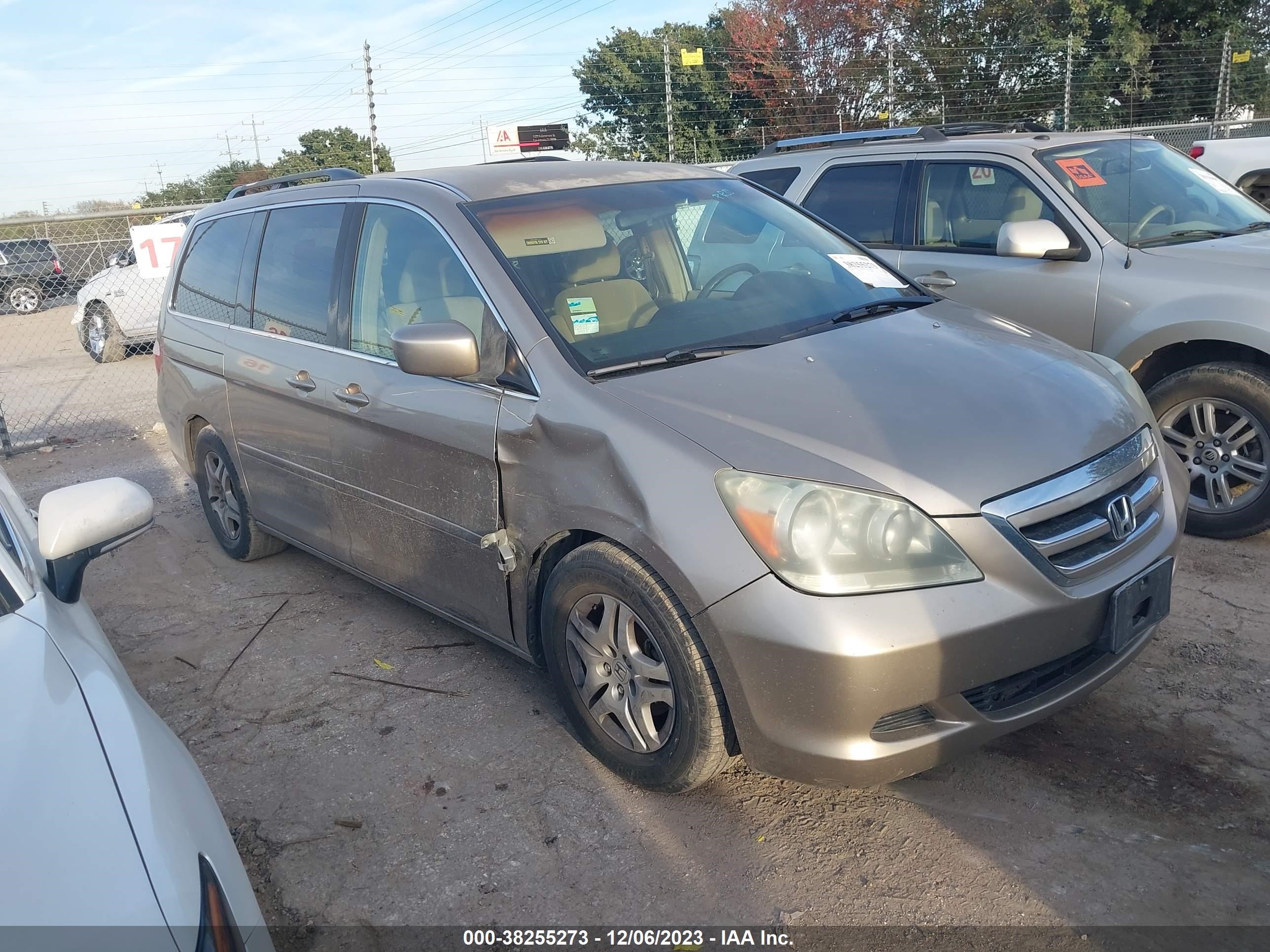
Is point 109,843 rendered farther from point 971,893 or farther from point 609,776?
point 971,893

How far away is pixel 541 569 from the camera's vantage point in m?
3.25

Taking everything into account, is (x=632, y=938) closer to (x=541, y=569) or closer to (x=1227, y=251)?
(x=541, y=569)

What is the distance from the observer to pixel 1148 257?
496cm

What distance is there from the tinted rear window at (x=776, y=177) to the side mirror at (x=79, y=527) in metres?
4.73

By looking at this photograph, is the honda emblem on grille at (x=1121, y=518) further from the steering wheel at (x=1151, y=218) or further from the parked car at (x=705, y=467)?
the steering wheel at (x=1151, y=218)

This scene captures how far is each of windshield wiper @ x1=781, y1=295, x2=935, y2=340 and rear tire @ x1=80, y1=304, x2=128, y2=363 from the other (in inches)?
479

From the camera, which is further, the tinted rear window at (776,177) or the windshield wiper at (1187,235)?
the tinted rear window at (776,177)

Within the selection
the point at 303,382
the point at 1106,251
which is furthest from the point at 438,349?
the point at 1106,251

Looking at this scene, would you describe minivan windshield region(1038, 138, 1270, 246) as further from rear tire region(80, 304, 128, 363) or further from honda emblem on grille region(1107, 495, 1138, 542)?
rear tire region(80, 304, 128, 363)

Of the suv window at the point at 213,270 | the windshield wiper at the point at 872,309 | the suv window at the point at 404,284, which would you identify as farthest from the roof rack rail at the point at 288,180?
the windshield wiper at the point at 872,309

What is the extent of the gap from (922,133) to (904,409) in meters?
3.88

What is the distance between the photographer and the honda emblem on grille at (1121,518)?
2.86m

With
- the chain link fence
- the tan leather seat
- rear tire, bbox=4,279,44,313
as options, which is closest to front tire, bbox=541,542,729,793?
the tan leather seat

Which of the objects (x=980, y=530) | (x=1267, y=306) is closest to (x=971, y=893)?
(x=980, y=530)
